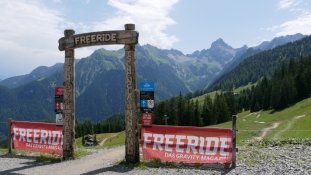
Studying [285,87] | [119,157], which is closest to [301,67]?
[285,87]

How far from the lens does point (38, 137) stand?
94.6ft

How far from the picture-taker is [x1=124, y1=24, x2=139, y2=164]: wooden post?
23.5 metres

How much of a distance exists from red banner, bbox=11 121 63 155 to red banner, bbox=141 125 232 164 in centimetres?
672

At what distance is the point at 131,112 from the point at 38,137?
8.39 meters

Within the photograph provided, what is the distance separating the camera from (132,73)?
77.8 ft

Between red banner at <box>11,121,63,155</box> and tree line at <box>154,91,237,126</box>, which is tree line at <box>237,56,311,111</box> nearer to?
tree line at <box>154,91,237,126</box>

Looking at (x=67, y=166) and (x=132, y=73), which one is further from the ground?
(x=132, y=73)

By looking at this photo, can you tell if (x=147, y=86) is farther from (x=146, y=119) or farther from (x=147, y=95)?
(x=146, y=119)

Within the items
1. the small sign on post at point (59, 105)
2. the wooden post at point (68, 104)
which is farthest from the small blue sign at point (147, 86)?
the small sign on post at point (59, 105)

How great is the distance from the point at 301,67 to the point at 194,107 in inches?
1551

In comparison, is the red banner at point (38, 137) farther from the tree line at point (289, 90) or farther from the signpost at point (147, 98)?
the tree line at point (289, 90)

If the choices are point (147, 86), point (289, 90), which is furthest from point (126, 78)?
point (289, 90)

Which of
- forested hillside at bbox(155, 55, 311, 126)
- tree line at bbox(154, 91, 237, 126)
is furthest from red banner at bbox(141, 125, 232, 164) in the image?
forested hillside at bbox(155, 55, 311, 126)

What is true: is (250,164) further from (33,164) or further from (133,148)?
(33,164)
